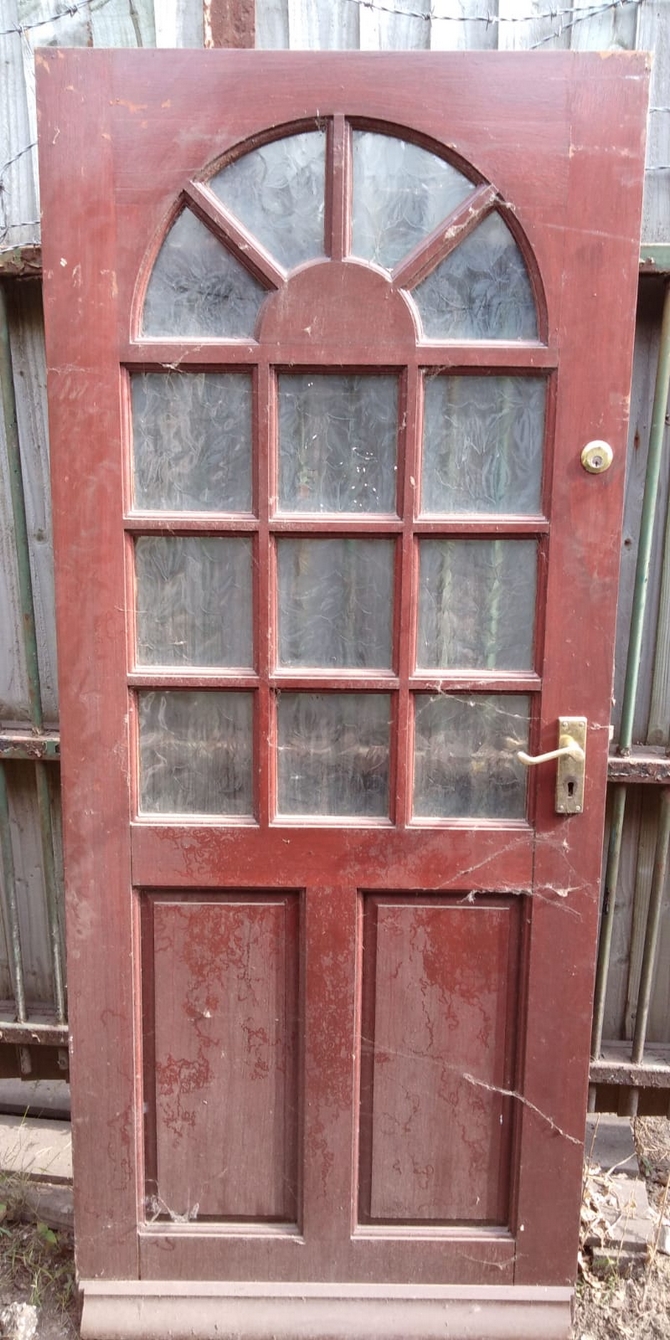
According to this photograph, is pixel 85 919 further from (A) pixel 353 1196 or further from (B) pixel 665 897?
(B) pixel 665 897

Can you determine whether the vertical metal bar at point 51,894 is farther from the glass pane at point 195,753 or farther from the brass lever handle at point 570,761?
the brass lever handle at point 570,761


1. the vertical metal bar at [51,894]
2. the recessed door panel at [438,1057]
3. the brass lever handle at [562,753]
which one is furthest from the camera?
the vertical metal bar at [51,894]

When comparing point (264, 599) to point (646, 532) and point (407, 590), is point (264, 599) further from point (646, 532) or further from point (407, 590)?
point (646, 532)

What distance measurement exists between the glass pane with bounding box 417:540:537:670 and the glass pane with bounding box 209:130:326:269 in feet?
2.02

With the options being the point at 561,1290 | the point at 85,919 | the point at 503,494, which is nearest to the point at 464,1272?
the point at 561,1290

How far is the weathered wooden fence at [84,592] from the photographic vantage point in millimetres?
1731

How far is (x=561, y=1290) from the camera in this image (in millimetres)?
1750

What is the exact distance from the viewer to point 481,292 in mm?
1523

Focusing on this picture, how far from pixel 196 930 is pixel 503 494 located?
3.58 feet

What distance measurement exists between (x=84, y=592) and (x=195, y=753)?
0.39m

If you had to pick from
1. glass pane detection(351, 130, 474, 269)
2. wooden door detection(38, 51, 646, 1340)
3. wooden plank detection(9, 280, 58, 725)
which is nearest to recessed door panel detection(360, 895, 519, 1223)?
wooden door detection(38, 51, 646, 1340)

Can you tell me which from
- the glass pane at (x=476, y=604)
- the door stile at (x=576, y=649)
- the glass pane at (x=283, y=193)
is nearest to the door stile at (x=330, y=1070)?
the door stile at (x=576, y=649)

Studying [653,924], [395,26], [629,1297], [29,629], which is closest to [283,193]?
[395,26]

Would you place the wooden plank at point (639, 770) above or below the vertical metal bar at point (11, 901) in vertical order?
above
